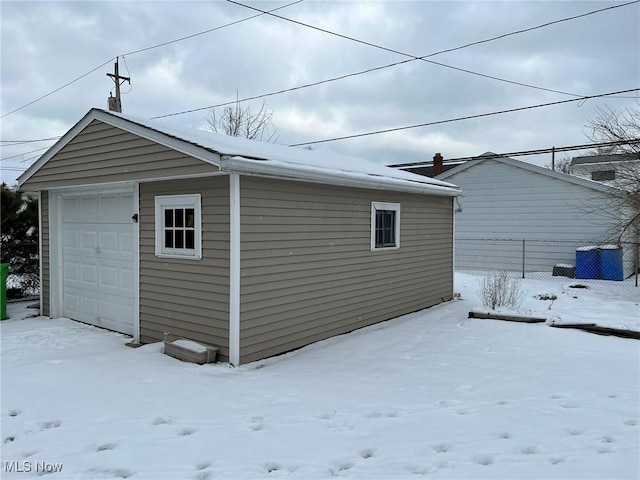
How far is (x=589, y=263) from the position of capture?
1361 cm

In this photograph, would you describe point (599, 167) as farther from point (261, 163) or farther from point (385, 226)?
point (261, 163)

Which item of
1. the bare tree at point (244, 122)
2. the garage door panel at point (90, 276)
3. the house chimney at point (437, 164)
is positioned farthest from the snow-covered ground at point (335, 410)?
the bare tree at point (244, 122)

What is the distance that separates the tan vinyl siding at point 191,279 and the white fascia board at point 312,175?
443mm

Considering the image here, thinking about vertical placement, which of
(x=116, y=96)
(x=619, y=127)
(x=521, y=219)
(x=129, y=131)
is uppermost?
(x=116, y=96)

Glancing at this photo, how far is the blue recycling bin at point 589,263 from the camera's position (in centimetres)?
1359

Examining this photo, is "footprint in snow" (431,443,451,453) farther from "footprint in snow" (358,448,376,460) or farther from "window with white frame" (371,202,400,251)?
"window with white frame" (371,202,400,251)

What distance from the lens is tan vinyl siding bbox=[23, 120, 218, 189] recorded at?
5582mm

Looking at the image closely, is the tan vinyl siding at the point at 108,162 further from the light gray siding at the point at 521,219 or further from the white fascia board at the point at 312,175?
the light gray siding at the point at 521,219

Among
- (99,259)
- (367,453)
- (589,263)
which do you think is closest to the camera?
(367,453)

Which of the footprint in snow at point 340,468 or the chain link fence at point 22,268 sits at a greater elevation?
the chain link fence at point 22,268

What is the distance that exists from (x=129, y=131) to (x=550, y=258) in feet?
44.7

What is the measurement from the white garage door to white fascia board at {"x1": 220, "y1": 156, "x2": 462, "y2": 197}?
2.56 metres

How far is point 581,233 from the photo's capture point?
1441cm

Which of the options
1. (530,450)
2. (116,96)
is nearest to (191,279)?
(530,450)
